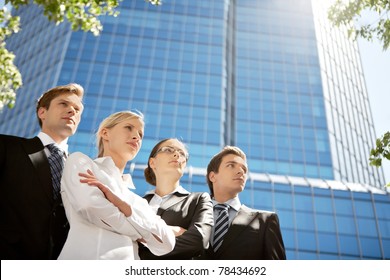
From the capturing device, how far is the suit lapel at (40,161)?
127 inches

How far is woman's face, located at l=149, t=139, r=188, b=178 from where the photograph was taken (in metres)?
4.11

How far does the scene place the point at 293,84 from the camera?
59688 mm

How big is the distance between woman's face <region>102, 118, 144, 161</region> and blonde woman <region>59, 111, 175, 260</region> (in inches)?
10.6

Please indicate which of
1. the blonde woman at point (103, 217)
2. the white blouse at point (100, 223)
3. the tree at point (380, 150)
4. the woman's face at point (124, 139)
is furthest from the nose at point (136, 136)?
the tree at point (380, 150)

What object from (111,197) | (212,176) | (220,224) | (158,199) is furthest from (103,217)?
(212,176)

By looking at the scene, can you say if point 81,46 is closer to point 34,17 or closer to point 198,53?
point 198,53

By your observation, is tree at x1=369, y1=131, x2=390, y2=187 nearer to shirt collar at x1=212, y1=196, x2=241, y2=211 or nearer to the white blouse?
shirt collar at x1=212, y1=196, x2=241, y2=211

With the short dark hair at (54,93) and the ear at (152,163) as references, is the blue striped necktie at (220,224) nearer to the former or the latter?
the ear at (152,163)

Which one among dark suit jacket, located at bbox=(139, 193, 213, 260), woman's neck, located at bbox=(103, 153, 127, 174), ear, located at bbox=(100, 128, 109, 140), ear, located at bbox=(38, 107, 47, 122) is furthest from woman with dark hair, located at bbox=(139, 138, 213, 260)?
ear, located at bbox=(38, 107, 47, 122)

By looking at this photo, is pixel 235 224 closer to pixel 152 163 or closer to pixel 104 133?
pixel 152 163

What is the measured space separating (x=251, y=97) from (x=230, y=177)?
53925mm

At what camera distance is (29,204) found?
3.13 metres

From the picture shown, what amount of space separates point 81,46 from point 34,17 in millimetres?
23202
